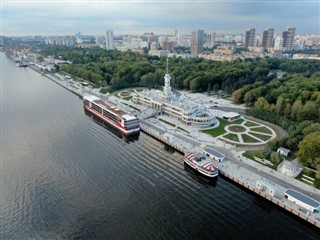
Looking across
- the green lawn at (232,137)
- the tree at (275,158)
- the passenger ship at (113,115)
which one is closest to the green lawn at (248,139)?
the green lawn at (232,137)

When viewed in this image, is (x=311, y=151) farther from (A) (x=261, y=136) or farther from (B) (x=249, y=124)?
(B) (x=249, y=124)

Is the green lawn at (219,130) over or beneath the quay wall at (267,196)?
over

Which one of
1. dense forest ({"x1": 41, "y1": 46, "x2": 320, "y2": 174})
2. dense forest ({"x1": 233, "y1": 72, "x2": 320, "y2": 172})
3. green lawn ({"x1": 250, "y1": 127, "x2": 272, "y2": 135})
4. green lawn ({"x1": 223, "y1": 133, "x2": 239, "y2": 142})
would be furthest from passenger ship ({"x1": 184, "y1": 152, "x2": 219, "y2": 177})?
green lawn ({"x1": 250, "y1": 127, "x2": 272, "y2": 135})

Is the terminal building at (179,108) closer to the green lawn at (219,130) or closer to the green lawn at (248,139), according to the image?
the green lawn at (219,130)

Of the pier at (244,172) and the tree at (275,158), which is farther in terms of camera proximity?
the tree at (275,158)

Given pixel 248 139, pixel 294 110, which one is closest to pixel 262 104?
pixel 294 110

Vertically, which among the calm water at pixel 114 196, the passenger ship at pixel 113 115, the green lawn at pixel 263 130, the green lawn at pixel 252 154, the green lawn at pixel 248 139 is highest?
the passenger ship at pixel 113 115
